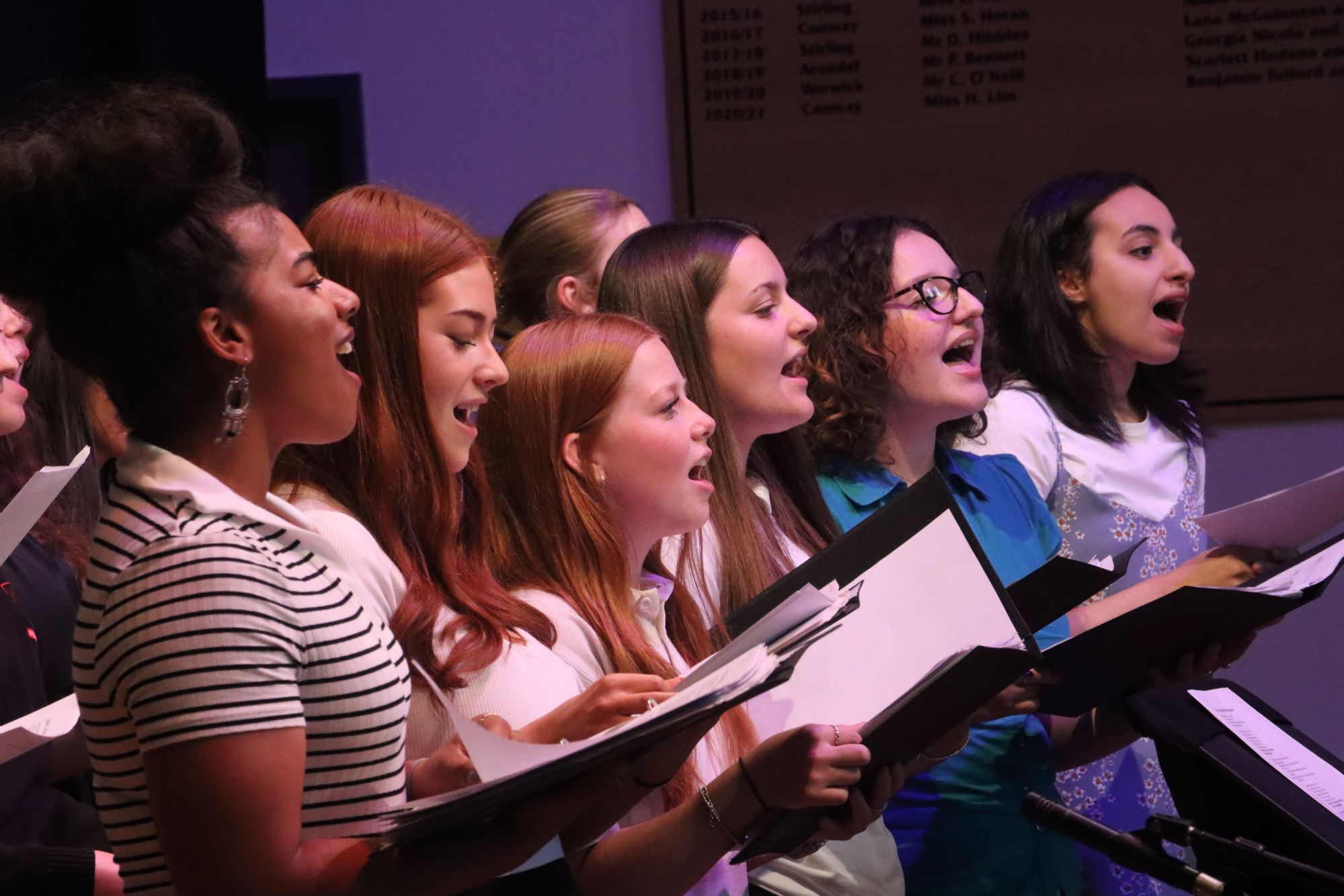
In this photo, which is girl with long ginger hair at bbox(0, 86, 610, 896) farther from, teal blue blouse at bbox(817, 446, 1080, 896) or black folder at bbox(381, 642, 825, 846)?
teal blue blouse at bbox(817, 446, 1080, 896)

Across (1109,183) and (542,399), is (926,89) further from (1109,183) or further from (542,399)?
(542,399)

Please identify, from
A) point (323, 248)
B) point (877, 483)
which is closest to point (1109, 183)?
point (877, 483)

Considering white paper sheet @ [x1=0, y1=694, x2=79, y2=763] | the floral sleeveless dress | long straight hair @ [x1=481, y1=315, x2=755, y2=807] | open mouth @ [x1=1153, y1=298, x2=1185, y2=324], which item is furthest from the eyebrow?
open mouth @ [x1=1153, y1=298, x2=1185, y2=324]

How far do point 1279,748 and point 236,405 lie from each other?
3.74ft

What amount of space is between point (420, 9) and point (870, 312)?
1.76 metres

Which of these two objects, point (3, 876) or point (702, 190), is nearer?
point (3, 876)

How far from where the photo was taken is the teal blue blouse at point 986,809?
1.99 metres

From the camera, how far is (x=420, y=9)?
358 cm

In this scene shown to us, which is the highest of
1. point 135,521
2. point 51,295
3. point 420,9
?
point 420,9

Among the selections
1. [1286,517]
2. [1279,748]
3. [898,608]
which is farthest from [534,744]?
[1286,517]

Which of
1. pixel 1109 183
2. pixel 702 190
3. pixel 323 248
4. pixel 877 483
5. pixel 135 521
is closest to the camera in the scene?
pixel 135 521

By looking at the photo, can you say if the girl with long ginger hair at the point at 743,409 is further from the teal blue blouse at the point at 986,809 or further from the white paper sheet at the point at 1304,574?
the white paper sheet at the point at 1304,574

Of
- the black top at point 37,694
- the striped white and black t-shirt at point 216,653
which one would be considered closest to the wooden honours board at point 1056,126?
the black top at point 37,694

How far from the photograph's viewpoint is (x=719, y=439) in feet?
6.27
